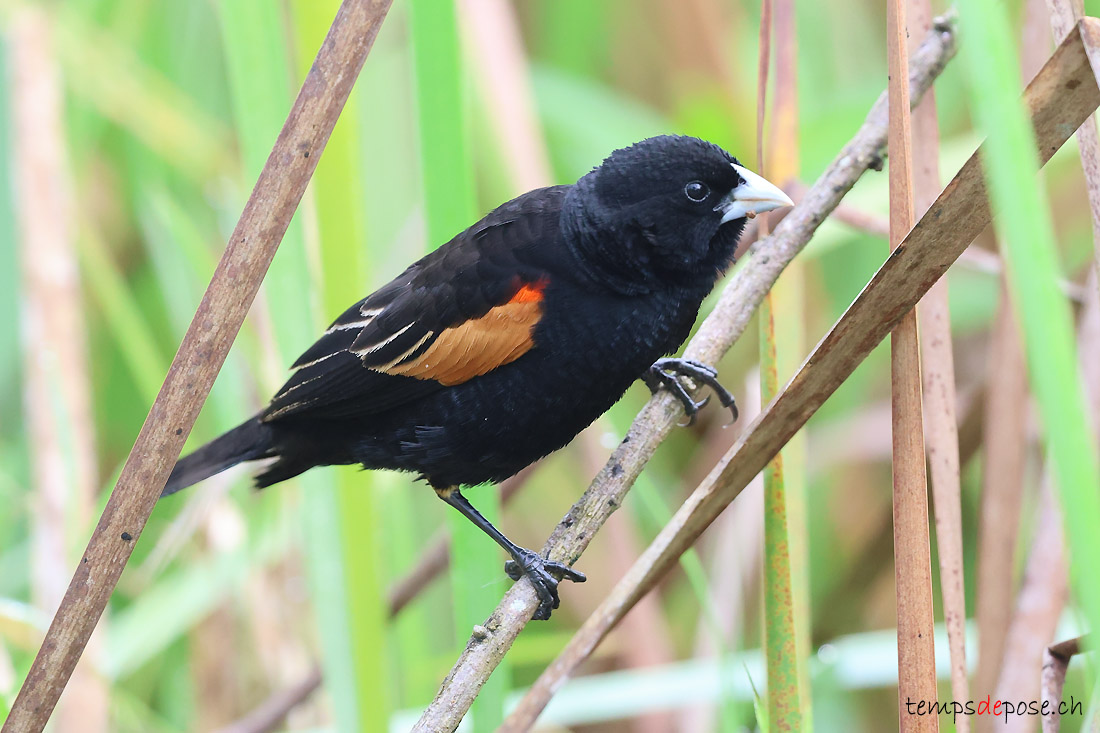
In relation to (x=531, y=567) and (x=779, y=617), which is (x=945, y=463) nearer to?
(x=779, y=617)

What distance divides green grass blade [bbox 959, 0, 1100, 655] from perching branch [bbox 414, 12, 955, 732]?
37.8 inches

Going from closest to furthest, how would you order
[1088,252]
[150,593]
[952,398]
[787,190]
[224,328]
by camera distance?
[224,328] → [952,398] → [787,190] → [150,593] → [1088,252]

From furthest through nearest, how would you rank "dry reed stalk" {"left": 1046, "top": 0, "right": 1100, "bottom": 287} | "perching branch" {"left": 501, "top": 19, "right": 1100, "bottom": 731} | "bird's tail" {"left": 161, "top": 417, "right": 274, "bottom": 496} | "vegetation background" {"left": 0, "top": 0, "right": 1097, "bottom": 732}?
"bird's tail" {"left": 161, "top": 417, "right": 274, "bottom": 496} → "vegetation background" {"left": 0, "top": 0, "right": 1097, "bottom": 732} → "dry reed stalk" {"left": 1046, "top": 0, "right": 1100, "bottom": 287} → "perching branch" {"left": 501, "top": 19, "right": 1100, "bottom": 731}

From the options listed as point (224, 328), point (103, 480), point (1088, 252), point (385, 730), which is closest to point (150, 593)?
point (103, 480)

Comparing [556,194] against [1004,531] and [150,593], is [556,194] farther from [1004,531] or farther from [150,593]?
[150,593]

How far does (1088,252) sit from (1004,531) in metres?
1.53

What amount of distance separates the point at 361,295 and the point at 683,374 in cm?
75

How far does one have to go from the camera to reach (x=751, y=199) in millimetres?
2002

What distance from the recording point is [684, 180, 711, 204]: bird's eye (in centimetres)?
207

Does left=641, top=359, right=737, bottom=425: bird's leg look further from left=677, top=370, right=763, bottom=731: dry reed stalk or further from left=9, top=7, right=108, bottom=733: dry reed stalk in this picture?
left=9, top=7, right=108, bottom=733: dry reed stalk

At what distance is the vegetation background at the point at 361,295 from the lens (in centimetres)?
179

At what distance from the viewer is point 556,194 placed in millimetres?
2275

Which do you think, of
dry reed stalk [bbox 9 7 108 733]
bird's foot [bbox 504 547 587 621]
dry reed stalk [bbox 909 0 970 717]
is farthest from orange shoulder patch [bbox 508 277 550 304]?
dry reed stalk [bbox 9 7 108 733]

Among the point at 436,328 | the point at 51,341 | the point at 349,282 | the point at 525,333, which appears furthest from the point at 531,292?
the point at 51,341
